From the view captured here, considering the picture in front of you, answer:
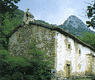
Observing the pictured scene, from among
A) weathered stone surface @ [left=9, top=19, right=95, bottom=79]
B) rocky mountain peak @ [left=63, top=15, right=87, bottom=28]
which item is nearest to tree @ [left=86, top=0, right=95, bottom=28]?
weathered stone surface @ [left=9, top=19, right=95, bottom=79]

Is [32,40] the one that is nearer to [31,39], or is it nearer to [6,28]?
[31,39]

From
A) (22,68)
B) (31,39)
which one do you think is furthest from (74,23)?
(22,68)

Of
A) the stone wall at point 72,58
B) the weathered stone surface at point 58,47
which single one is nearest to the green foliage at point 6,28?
the weathered stone surface at point 58,47

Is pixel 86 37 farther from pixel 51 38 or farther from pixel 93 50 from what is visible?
pixel 51 38

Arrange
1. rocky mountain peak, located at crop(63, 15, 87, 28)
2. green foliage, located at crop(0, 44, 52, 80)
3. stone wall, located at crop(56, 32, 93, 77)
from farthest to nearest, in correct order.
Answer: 1. rocky mountain peak, located at crop(63, 15, 87, 28)
2. stone wall, located at crop(56, 32, 93, 77)
3. green foliage, located at crop(0, 44, 52, 80)

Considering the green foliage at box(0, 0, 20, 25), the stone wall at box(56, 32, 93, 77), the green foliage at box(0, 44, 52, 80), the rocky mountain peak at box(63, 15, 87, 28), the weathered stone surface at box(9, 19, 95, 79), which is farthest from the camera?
the rocky mountain peak at box(63, 15, 87, 28)

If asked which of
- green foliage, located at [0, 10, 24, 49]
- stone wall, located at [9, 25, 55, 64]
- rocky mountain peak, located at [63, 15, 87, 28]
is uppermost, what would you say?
rocky mountain peak, located at [63, 15, 87, 28]

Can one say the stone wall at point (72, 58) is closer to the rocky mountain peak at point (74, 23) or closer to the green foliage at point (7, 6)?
the green foliage at point (7, 6)

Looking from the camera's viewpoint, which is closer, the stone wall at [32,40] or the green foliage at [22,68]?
the green foliage at [22,68]

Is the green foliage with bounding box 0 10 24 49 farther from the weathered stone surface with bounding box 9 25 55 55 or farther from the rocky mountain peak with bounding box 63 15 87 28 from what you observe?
the rocky mountain peak with bounding box 63 15 87 28

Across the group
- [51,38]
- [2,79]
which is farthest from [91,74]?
[2,79]

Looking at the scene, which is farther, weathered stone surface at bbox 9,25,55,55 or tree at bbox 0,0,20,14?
weathered stone surface at bbox 9,25,55,55

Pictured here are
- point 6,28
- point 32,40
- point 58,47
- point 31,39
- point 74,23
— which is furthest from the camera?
point 74,23

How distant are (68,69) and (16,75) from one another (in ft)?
21.9
